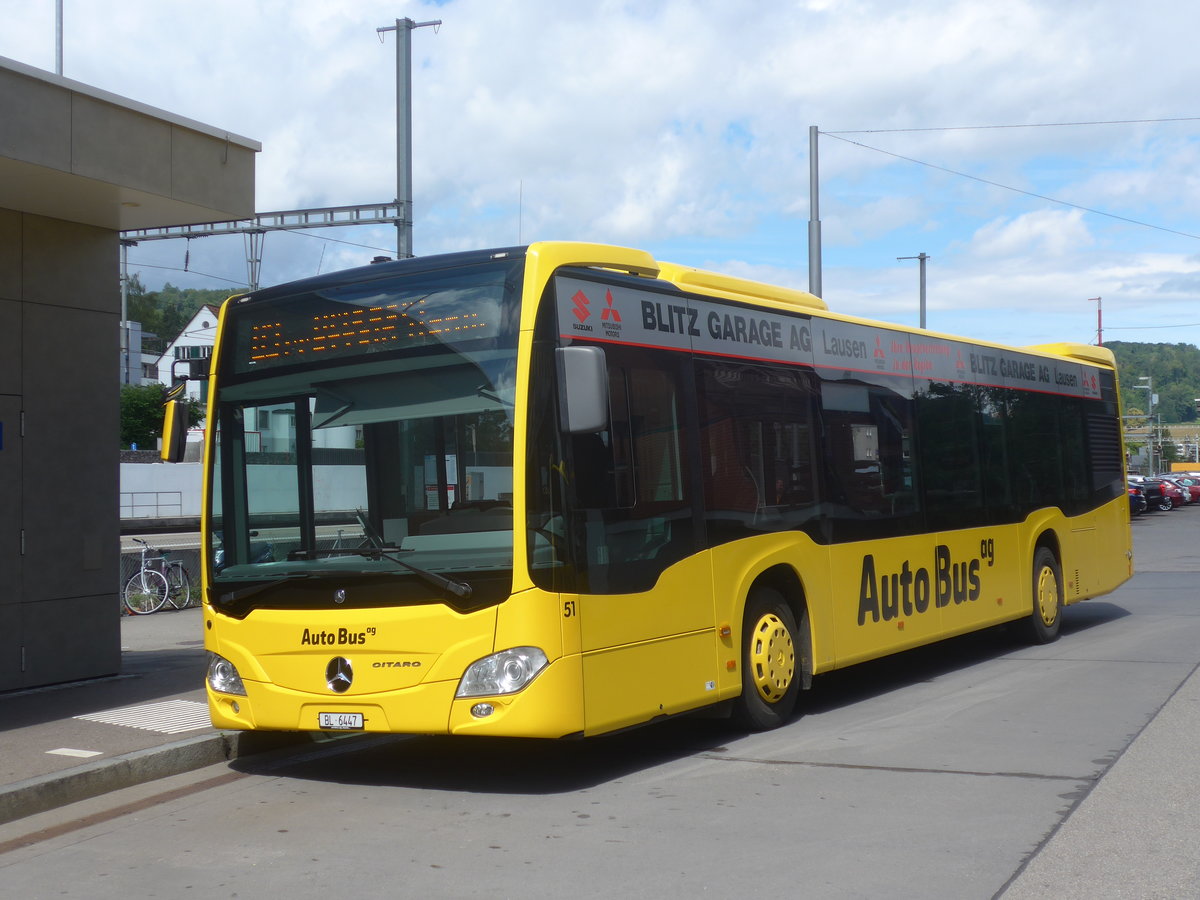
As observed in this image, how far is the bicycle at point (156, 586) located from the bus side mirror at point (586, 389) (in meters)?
13.5

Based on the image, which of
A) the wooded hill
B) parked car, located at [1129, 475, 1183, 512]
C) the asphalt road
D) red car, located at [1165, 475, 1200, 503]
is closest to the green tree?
parked car, located at [1129, 475, 1183, 512]

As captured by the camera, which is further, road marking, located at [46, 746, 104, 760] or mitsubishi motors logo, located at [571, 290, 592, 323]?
road marking, located at [46, 746, 104, 760]

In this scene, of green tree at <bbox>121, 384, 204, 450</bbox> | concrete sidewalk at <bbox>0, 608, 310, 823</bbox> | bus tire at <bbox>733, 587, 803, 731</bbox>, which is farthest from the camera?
green tree at <bbox>121, 384, 204, 450</bbox>

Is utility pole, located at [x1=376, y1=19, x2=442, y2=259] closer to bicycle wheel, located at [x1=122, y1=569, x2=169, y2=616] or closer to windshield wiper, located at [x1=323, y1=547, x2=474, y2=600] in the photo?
bicycle wheel, located at [x1=122, y1=569, x2=169, y2=616]

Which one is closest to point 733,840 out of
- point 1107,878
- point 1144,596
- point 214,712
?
point 1107,878

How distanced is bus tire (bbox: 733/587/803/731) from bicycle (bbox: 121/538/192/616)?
12.3m

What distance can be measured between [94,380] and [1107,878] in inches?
352

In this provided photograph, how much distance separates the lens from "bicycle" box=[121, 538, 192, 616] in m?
18.8

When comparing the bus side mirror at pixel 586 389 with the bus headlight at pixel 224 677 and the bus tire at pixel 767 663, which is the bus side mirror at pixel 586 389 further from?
the bus headlight at pixel 224 677

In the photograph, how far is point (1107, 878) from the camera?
5395 mm

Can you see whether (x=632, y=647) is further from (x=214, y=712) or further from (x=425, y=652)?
(x=214, y=712)

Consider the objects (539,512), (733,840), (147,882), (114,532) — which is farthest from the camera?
(114,532)

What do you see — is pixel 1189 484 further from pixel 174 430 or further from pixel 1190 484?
pixel 174 430

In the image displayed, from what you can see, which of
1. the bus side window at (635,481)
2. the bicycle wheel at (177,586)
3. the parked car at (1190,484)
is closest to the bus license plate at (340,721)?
the bus side window at (635,481)
